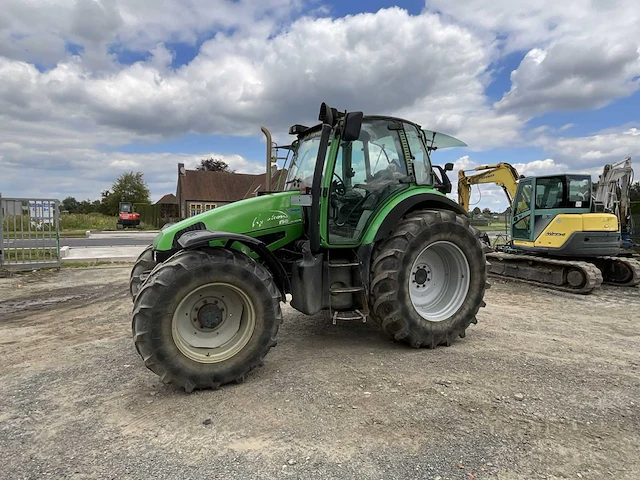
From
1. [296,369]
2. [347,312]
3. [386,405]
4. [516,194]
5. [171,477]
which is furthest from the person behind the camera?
[516,194]

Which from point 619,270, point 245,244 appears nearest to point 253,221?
point 245,244

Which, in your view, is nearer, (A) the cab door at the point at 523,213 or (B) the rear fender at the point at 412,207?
(B) the rear fender at the point at 412,207

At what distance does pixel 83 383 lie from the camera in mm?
3861

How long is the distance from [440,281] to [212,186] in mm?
40602

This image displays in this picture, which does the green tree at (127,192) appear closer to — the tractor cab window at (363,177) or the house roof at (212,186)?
the house roof at (212,186)

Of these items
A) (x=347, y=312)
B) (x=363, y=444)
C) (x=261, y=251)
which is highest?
(x=261, y=251)

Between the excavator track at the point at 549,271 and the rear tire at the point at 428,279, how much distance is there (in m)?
5.08

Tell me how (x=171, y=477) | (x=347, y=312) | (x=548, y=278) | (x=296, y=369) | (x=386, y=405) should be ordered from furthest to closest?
1. (x=548, y=278)
2. (x=347, y=312)
3. (x=296, y=369)
4. (x=386, y=405)
5. (x=171, y=477)

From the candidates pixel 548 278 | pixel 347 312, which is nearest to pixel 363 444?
pixel 347 312

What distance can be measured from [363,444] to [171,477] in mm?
1197

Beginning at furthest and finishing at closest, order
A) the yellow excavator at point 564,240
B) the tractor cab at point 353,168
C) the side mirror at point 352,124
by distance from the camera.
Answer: the yellow excavator at point 564,240 → the tractor cab at point 353,168 → the side mirror at point 352,124

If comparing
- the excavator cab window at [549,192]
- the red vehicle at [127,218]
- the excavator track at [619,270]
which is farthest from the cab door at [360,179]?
the red vehicle at [127,218]

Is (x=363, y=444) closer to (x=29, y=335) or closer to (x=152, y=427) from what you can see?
(x=152, y=427)

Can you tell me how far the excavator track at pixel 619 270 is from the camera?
9437 millimetres
